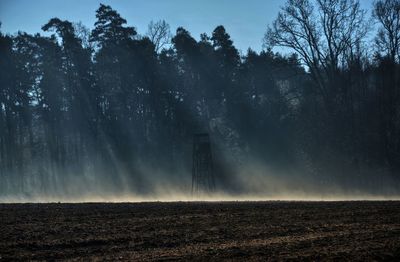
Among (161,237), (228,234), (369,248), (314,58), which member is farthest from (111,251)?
(314,58)

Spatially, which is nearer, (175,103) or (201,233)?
(201,233)

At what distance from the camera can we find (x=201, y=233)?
44.1 feet

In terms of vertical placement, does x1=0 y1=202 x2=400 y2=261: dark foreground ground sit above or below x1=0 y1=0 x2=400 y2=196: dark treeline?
below

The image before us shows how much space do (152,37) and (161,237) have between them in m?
47.8

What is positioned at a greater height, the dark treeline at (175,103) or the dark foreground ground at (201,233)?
the dark treeline at (175,103)

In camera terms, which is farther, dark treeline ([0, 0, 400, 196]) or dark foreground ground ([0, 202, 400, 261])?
dark treeline ([0, 0, 400, 196])

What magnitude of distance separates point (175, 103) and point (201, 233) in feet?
143

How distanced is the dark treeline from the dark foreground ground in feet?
99.5

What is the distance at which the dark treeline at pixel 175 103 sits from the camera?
49781 millimetres

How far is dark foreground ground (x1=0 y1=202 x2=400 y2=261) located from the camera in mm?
10820

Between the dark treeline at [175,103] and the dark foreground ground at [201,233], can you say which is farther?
the dark treeline at [175,103]

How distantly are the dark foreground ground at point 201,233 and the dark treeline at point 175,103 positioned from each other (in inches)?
1194

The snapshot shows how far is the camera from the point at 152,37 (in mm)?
58875

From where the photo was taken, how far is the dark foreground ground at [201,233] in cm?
1082
